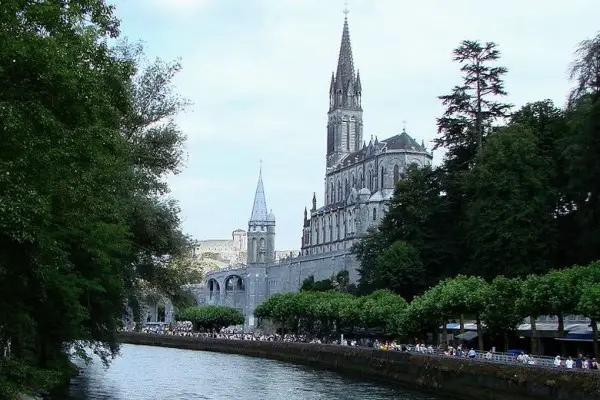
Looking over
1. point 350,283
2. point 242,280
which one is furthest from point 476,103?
point 242,280

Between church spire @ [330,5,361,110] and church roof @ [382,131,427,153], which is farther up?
church spire @ [330,5,361,110]

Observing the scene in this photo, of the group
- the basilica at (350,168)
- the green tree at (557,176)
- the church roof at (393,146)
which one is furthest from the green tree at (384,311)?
the church roof at (393,146)

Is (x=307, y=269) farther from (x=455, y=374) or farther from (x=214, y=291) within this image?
(x=455, y=374)

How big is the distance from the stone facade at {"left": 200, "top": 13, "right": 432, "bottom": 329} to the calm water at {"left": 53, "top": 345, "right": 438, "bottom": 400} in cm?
5499

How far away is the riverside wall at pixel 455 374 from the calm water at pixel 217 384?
5.27ft

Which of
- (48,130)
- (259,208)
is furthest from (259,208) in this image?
(48,130)

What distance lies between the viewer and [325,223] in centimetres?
14500

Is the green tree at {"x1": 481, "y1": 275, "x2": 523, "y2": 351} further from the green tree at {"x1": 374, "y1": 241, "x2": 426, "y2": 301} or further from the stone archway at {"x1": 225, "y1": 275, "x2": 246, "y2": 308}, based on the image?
the stone archway at {"x1": 225, "y1": 275, "x2": 246, "y2": 308}

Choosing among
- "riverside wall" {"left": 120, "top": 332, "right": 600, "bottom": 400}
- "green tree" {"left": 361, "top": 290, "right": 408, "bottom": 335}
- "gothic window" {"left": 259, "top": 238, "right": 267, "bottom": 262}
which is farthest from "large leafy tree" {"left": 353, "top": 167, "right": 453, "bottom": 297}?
"gothic window" {"left": 259, "top": 238, "right": 267, "bottom": 262}

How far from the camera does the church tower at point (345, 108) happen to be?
15738cm

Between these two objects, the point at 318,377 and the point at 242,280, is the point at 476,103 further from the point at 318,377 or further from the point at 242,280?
the point at 242,280

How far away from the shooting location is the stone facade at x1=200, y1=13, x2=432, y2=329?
129m

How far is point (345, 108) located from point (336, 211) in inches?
1009

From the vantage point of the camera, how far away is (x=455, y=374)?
3797 centimetres
